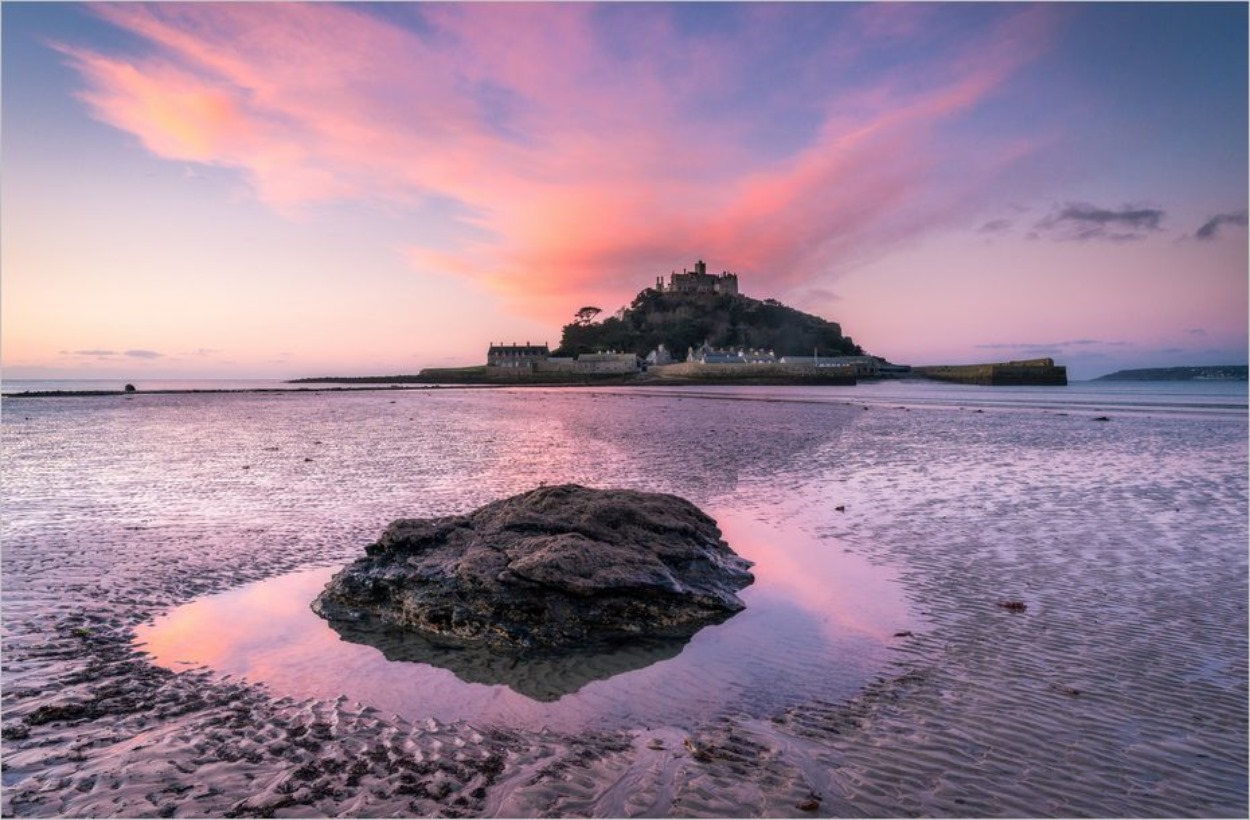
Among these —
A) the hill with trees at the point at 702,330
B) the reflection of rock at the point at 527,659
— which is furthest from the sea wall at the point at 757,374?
the reflection of rock at the point at 527,659

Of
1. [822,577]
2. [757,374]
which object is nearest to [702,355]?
Answer: [757,374]

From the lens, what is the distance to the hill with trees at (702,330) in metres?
185

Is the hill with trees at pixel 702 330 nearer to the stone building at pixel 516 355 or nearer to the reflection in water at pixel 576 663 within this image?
the stone building at pixel 516 355

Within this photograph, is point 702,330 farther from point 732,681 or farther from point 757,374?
point 732,681

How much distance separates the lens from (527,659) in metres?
6.82

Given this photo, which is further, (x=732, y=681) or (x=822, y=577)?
(x=822, y=577)

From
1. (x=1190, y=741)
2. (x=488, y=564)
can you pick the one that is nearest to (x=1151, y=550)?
(x=1190, y=741)

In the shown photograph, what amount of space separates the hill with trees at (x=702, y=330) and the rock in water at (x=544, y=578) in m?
169

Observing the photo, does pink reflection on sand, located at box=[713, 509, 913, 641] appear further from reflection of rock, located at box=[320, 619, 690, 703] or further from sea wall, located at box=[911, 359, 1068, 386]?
sea wall, located at box=[911, 359, 1068, 386]

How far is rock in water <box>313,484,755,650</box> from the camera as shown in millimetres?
7469

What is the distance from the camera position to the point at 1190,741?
16.4ft

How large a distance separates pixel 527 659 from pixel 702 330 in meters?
184

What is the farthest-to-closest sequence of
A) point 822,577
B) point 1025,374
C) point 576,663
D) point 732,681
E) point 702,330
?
point 702,330 < point 1025,374 < point 822,577 < point 576,663 < point 732,681

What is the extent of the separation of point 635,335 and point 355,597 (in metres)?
180
